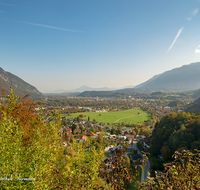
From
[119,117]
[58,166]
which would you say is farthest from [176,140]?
[119,117]

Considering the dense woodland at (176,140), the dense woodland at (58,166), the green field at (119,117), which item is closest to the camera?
the dense woodland at (58,166)

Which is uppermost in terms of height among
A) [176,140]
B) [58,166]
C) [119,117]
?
[58,166]

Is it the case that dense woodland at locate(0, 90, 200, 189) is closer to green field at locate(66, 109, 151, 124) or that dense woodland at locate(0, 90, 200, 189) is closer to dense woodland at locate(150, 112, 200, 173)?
dense woodland at locate(150, 112, 200, 173)

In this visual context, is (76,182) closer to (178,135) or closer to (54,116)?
(54,116)

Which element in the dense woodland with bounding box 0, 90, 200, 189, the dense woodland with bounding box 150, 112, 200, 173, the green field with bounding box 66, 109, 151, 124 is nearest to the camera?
the dense woodland with bounding box 0, 90, 200, 189

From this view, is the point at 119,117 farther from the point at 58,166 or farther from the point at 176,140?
the point at 58,166

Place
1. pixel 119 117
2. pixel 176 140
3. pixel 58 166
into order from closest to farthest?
pixel 58 166 < pixel 176 140 < pixel 119 117

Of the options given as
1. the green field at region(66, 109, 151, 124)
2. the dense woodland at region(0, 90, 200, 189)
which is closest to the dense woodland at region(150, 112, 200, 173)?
the dense woodland at region(0, 90, 200, 189)

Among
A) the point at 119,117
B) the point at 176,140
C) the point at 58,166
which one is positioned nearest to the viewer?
the point at 58,166

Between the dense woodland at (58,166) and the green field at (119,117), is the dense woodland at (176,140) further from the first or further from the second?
the green field at (119,117)

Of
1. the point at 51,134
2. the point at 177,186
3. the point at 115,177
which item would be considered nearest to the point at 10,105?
the point at 51,134

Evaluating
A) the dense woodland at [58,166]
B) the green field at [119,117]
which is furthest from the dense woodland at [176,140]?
the green field at [119,117]

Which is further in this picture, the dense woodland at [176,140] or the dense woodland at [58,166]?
the dense woodland at [176,140]

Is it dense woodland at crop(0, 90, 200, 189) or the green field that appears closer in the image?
dense woodland at crop(0, 90, 200, 189)
